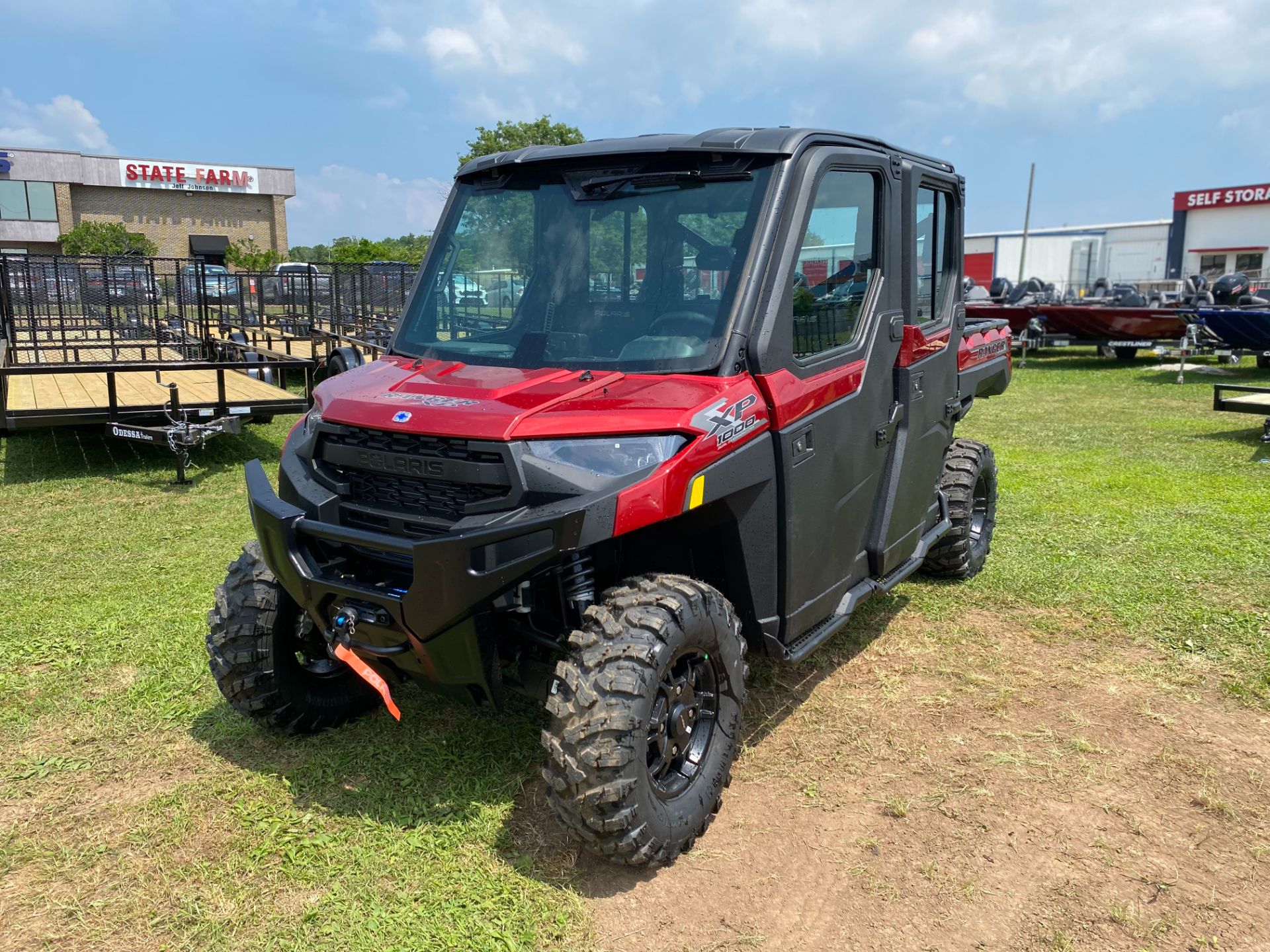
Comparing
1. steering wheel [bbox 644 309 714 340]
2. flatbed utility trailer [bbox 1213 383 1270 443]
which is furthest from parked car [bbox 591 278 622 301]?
flatbed utility trailer [bbox 1213 383 1270 443]

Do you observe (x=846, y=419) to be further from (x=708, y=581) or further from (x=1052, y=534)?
(x=1052, y=534)

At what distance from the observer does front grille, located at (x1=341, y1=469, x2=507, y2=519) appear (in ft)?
10.1

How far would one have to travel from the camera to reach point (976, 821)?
3.49 m

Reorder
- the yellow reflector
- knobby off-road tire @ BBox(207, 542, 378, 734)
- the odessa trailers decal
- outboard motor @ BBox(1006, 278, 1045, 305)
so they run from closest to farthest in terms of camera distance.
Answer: the yellow reflector
knobby off-road tire @ BBox(207, 542, 378, 734)
the odessa trailers decal
outboard motor @ BBox(1006, 278, 1045, 305)

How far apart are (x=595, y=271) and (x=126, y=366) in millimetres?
7503

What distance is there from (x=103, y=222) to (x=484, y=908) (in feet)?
223

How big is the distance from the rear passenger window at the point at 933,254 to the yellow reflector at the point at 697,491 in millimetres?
1959

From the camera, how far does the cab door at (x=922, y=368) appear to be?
4.38m

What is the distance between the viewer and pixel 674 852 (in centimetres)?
317

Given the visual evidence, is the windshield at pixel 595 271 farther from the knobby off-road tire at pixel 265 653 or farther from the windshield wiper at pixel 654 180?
the knobby off-road tire at pixel 265 653

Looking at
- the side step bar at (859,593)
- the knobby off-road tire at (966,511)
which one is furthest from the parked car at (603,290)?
the knobby off-road tire at (966,511)

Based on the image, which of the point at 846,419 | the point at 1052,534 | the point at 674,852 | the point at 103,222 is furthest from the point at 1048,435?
the point at 103,222

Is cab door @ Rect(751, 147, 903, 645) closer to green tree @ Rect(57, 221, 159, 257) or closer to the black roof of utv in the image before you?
the black roof of utv

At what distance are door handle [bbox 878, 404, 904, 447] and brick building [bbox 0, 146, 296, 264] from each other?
56949 mm
